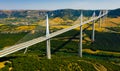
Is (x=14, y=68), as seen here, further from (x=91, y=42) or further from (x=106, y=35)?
(x=106, y=35)

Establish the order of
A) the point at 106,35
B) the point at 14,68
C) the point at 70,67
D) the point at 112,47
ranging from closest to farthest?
the point at 14,68
the point at 70,67
the point at 112,47
the point at 106,35

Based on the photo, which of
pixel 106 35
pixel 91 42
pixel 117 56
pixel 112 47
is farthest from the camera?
pixel 106 35

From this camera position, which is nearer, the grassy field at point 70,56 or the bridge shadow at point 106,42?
the grassy field at point 70,56

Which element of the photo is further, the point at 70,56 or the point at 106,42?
the point at 106,42

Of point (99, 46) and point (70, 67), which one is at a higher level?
point (70, 67)

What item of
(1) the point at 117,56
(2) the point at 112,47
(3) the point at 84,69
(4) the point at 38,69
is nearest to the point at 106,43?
(2) the point at 112,47

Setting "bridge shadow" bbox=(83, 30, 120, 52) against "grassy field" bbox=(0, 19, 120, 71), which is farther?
"bridge shadow" bbox=(83, 30, 120, 52)

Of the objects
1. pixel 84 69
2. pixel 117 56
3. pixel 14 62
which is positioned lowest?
pixel 117 56

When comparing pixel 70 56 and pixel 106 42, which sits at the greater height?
pixel 70 56
